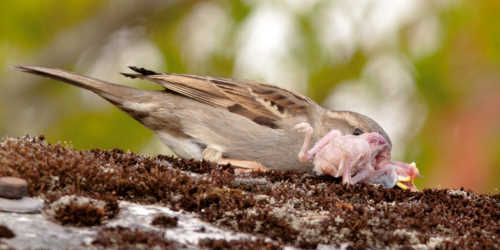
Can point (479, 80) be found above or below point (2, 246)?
above

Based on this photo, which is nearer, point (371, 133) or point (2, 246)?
point (2, 246)

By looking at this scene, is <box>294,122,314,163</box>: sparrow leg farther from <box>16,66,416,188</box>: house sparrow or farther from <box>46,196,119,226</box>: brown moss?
<box>46,196,119,226</box>: brown moss

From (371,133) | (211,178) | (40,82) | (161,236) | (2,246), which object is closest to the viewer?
(2,246)

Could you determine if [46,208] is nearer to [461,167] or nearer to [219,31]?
[219,31]

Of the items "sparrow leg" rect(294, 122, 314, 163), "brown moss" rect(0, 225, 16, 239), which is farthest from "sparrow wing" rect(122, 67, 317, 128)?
"brown moss" rect(0, 225, 16, 239)

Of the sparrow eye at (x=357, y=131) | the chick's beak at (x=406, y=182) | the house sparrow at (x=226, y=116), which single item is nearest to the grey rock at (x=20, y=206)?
the house sparrow at (x=226, y=116)

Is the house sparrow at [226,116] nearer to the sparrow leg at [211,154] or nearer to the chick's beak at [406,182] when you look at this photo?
the sparrow leg at [211,154]

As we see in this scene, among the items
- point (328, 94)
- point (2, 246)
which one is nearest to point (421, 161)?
point (328, 94)
